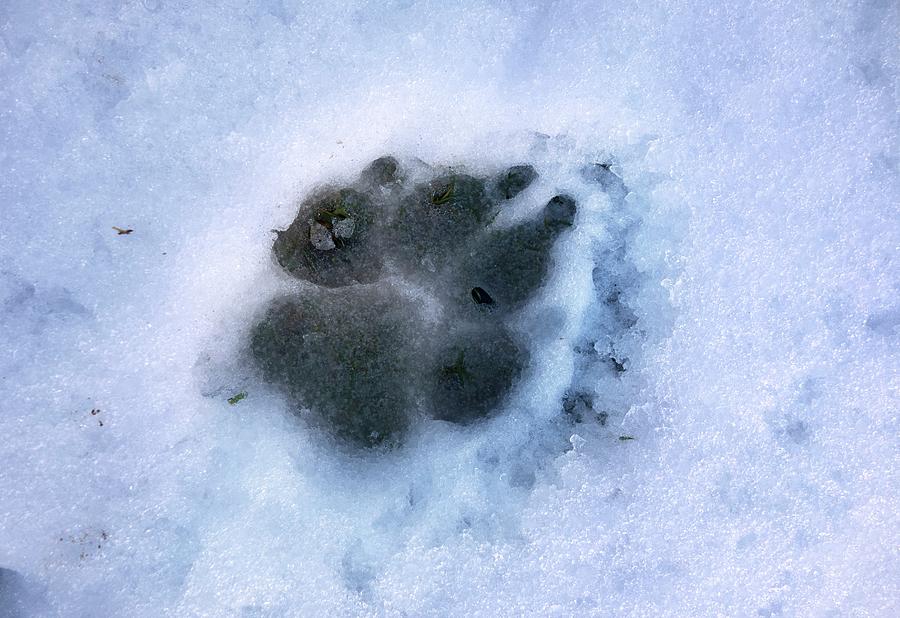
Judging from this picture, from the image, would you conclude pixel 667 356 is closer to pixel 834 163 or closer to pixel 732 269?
pixel 732 269

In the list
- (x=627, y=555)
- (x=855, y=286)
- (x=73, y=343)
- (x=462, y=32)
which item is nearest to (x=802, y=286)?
(x=855, y=286)

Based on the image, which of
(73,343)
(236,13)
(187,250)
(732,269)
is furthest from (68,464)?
(732,269)

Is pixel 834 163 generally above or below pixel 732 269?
above

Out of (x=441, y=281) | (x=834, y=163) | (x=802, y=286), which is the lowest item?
(x=441, y=281)
